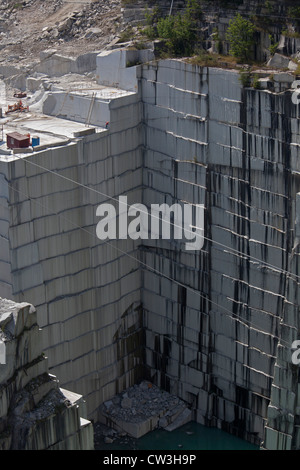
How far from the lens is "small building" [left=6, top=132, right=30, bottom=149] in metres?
45.2

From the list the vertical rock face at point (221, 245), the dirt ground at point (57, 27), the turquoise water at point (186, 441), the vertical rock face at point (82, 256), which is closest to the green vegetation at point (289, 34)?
the vertical rock face at point (221, 245)

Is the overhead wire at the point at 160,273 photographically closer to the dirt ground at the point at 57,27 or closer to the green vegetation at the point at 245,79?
the green vegetation at the point at 245,79

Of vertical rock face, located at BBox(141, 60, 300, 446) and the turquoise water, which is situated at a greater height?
vertical rock face, located at BBox(141, 60, 300, 446)

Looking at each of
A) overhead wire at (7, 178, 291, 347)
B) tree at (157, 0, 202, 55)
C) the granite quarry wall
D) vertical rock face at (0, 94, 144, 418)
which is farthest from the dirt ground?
overhead wire at (7, 178, 291, 347)

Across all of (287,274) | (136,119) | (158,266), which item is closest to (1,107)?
(136,119)

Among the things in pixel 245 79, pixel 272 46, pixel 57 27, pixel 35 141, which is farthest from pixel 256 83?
pixel 57 27

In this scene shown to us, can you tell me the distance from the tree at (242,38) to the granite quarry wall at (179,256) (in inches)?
80.3

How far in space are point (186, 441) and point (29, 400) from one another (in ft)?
54.2

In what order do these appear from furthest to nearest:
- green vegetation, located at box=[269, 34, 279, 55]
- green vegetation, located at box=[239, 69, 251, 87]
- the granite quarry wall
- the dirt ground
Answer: the dirt ground
green vegetation, located at box=[269, 34, 279, 55]
green vegetation, located at box=[239, 69, 251, 87]
the granite quarry wall

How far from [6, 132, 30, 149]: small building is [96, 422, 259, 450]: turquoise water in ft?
43.9

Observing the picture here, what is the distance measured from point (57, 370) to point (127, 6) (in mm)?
17623

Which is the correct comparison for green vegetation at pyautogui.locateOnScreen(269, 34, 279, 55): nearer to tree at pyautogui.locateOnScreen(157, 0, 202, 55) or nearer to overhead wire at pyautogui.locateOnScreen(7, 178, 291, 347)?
tree at pyautogui.locateOnScreen(157, 0, 202, 55)

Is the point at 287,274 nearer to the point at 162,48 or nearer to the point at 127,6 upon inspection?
the point at 162,48

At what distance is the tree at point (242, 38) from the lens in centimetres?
4812
